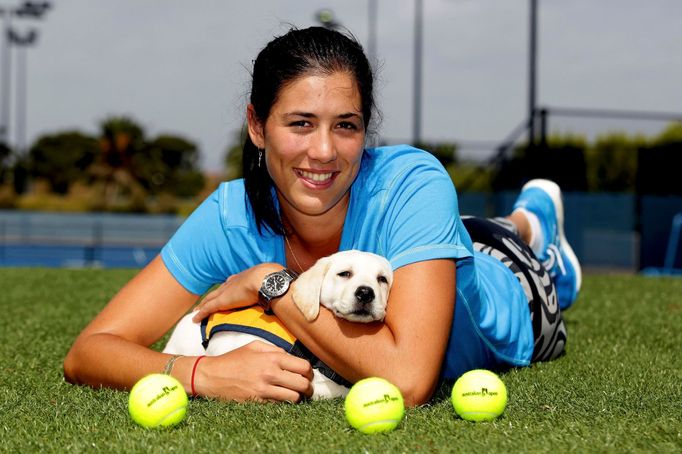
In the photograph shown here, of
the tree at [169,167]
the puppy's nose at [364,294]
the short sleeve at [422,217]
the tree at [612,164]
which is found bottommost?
the tree at [169,167]

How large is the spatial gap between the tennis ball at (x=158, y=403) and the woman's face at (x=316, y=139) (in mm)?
971

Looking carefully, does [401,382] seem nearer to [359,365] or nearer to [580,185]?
[359,365]

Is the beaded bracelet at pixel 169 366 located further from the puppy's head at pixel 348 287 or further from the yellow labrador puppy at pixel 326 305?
the puppy's head at pixel 348 287

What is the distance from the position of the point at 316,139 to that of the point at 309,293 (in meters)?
0.60

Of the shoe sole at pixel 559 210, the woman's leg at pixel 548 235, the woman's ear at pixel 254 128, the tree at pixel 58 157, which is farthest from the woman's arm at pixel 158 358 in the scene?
the tree at pixel 58 157

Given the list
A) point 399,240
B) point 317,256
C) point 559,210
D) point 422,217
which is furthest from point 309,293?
point 559,210

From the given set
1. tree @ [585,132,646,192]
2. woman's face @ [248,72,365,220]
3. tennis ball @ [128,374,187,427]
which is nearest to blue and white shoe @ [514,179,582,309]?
woman's face @ [248,72,365,220]

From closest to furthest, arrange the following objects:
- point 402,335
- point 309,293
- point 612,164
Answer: point 402,335 → point 309,293 → point 612,164

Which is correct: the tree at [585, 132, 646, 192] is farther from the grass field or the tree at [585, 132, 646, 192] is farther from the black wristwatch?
the black wristwatch

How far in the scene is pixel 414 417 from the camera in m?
2.92

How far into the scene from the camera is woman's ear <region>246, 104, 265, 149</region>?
357 cm

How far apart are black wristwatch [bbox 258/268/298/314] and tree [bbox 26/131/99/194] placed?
60.5 metres

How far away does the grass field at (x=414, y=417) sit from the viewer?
101 inches

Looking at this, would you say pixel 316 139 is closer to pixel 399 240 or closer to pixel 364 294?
pixel 399 240
